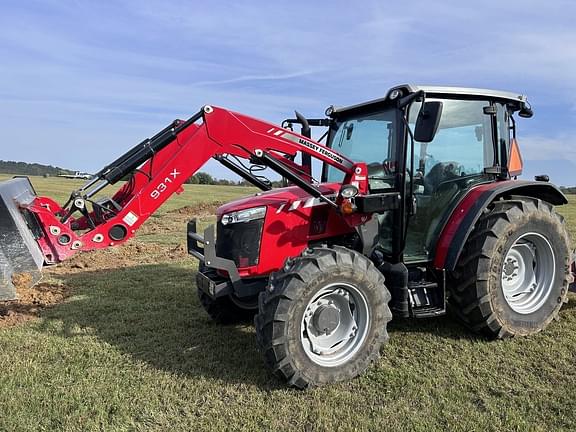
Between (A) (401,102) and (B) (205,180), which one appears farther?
(B) (205,180)

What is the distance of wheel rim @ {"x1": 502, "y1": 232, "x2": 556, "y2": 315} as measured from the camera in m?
4.92

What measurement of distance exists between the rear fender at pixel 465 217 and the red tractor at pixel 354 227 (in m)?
0.01

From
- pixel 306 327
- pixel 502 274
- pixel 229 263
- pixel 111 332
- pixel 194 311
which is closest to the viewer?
pixel 306 327

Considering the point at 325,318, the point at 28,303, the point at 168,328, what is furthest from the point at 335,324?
the point at 28,303

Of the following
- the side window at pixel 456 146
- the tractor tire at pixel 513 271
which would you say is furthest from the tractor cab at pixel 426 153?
the tractor tire at pixel 513 271

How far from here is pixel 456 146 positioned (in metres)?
4.83

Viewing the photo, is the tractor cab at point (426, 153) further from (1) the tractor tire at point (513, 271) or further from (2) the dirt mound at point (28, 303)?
(2) the dirt mound at point (28, 303)

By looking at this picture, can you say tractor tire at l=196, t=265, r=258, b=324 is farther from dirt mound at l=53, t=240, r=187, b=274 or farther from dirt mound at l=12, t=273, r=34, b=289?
dirt mound at l=53, t=240, r=187, b=274

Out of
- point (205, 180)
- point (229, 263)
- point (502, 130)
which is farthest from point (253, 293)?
point (205, 180)

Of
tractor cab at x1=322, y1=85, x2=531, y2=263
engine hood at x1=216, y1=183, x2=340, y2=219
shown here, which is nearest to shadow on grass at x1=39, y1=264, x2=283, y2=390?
engine hood at x1=216, y1=183, x2=340, y2=219

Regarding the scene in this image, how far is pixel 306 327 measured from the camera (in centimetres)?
390

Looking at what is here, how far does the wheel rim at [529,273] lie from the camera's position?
4922mm

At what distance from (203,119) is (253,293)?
5.28 feet

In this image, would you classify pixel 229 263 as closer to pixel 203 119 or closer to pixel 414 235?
pixel 203 119
